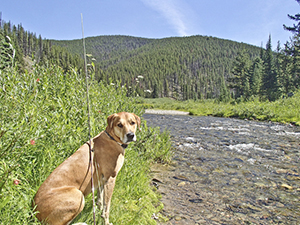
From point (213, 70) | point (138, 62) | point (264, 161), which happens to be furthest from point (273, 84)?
point (138, 62)

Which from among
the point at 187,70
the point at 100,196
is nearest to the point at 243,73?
the point at 100,196

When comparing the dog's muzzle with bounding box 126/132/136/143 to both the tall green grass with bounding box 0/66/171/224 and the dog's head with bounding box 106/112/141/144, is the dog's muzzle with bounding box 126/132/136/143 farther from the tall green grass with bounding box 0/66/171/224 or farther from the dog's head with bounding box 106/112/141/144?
the tall green grass with bounding box 0/66/171/224

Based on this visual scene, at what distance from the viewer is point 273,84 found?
197ft

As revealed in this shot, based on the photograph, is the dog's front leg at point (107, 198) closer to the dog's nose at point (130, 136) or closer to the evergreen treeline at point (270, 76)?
the dog's nose at point (130, 136)

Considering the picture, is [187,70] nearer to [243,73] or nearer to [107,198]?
[243,73]

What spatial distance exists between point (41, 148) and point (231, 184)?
5137 millimetres

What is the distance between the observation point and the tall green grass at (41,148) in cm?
228

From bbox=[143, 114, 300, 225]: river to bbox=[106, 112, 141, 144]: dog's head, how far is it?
6.41ft

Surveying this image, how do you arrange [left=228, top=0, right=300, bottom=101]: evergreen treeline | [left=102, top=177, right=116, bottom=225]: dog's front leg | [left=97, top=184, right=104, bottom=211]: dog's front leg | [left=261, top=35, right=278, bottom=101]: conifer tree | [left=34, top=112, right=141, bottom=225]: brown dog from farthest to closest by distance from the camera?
[left=261, top=35, right=278, bottom=101]: conifer tree < [left=228, top=0, right=300, bottom=101]: evergreen treeline < [left=97, top=184, right=104, bottom=211]: dog's front leg < [left=102, top=177, right=116, bottom=225]: dog's front leg < [left=34, top=112, right=141, bottom=225]: brown dog

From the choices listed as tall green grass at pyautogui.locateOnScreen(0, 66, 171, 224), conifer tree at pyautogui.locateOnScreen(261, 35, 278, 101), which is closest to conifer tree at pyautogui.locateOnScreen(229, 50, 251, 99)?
conifer tree at pyautogui.locateOnScreen(261, 35, 278, 101)

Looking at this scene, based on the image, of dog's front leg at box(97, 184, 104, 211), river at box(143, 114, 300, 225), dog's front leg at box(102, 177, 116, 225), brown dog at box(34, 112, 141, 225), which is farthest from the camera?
river at box(143, 114, 300, 225)

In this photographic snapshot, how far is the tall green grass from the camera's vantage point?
89.7 inches

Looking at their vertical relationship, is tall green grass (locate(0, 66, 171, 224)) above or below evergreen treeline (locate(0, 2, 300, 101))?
below

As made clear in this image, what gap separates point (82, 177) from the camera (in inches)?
105
